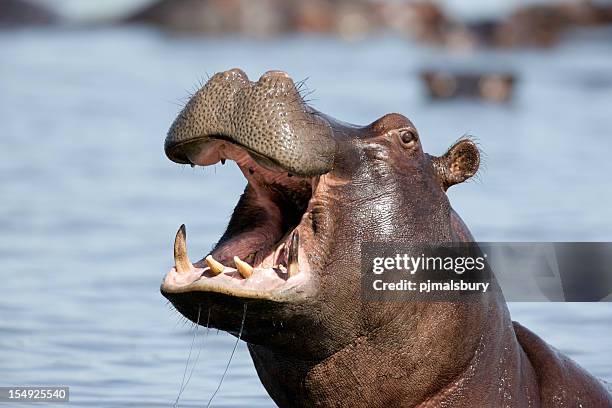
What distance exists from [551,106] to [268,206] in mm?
20982

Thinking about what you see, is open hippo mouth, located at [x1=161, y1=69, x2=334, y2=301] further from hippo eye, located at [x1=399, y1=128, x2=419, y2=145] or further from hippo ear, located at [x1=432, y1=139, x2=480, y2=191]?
hippo ear, located at [x1=432, y1=139, x2=480, y2=191]

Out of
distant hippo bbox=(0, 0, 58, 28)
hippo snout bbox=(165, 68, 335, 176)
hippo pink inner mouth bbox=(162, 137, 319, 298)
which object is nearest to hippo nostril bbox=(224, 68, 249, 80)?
hippo snout bbox=(165, 68, 335, 176)

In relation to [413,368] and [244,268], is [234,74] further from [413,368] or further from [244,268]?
[413,368]

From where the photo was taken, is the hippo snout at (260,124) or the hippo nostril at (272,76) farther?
the hippo nostril at (272,76)

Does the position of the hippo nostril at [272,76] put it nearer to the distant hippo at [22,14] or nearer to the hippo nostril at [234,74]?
the hippo nostril at [234,74]

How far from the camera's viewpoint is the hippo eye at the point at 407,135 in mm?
6488

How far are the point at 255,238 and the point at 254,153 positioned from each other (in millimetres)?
546

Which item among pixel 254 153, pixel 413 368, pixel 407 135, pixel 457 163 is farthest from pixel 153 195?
pixel 254 153

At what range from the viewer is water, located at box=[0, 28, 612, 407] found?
958 centimetres

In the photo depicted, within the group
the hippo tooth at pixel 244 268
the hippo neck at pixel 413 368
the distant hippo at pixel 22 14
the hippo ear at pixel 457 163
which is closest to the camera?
the hippo tooth at pixel 244 268

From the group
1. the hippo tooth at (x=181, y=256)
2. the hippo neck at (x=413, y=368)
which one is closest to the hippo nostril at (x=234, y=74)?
the hippo tooth at (x=181, y=256)

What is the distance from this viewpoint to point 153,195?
16.6 m

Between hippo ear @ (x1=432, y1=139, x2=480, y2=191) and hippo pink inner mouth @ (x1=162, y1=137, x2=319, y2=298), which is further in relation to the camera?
hippo ear @ (x1=432, y1=139, x2=480, y2=191)

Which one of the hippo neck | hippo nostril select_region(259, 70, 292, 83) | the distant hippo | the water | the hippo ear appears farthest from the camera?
the distant hippo
